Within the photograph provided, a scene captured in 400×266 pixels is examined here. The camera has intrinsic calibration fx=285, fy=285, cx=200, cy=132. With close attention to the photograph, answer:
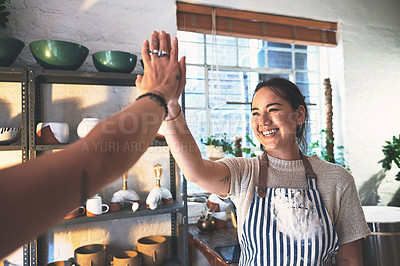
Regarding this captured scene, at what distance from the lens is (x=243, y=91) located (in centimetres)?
329

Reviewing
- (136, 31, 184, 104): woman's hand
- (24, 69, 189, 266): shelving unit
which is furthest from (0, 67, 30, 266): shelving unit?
(136, 31, 184, 104): woman's hand

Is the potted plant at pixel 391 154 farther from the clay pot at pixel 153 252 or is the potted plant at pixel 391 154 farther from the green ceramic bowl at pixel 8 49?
the green ceramic bowl at pixel 8 49

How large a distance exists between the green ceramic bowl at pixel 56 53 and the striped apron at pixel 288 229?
132 centimetres

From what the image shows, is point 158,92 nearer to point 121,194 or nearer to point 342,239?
point 342,239

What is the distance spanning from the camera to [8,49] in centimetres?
160

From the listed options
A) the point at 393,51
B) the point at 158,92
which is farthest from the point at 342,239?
the point at 393,51

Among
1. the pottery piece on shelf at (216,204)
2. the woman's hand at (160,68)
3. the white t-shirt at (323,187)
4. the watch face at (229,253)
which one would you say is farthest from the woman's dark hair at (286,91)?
the pottery piece on shelf at (216,204)

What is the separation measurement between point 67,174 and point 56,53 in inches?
63.0

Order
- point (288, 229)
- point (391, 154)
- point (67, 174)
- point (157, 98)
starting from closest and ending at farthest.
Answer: point (67, 174), point (157, 98), point (288, 229), point (391, 154)

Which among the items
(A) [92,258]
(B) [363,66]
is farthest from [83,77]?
(B) [363,66]

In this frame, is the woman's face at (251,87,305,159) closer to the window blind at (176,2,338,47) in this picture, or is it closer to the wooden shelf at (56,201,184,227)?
the wooden shelf at (56,201,184,227)

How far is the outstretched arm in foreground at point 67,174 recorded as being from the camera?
277mm

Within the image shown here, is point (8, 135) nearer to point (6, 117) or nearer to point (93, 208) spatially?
point (6, 117)

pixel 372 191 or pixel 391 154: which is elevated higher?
pixel 391 154
